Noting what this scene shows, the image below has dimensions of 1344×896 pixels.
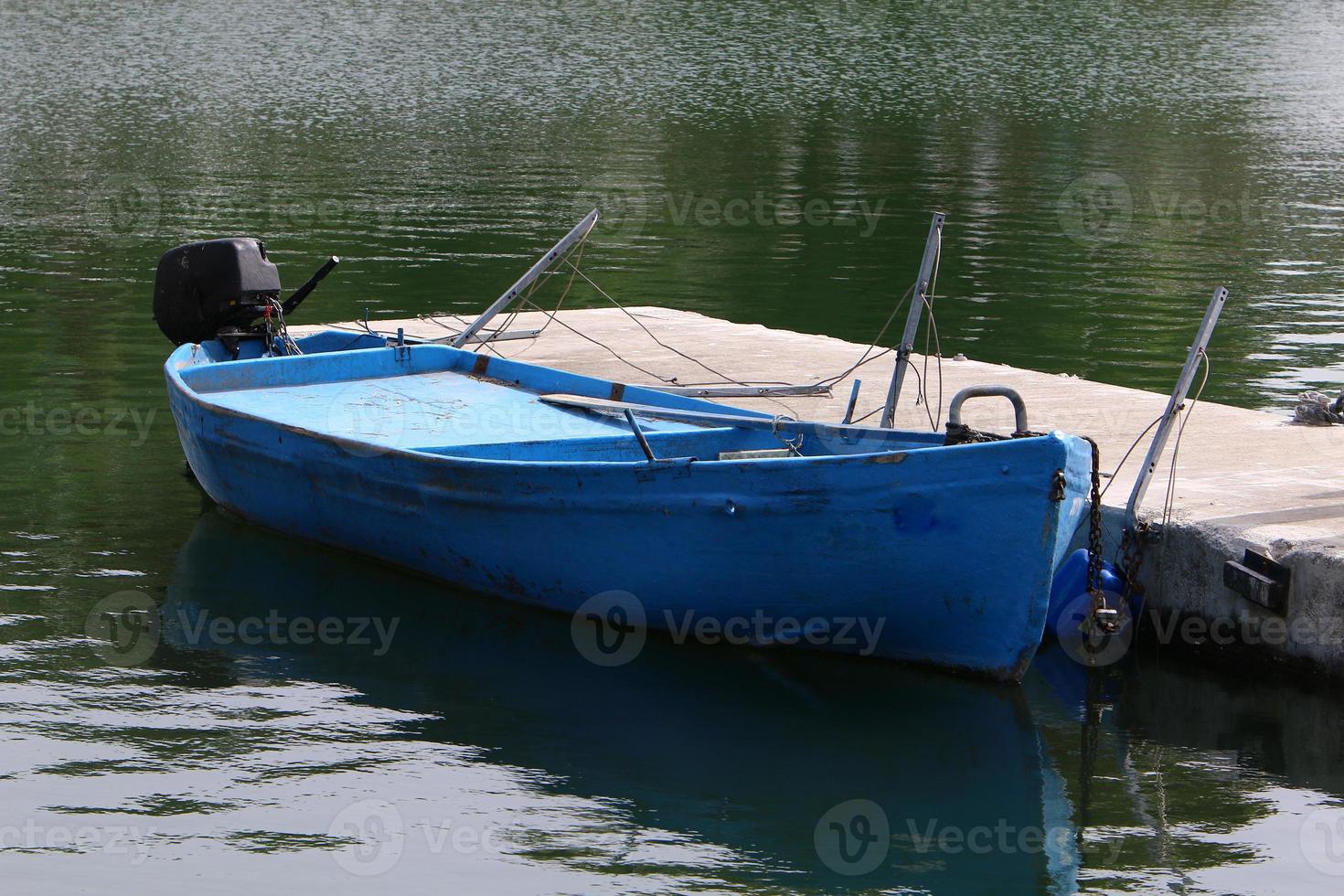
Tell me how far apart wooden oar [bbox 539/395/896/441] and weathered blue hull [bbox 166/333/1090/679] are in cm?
7

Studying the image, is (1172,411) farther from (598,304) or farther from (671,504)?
(598,304)

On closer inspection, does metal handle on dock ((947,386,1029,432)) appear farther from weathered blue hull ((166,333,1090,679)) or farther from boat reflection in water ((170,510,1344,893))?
boat reflection in water ((170,510,1344,893))

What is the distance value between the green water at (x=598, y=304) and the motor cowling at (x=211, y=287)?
3.47 ft

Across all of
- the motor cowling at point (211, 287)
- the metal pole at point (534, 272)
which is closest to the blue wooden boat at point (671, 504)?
the metal pole at point (534, 272)

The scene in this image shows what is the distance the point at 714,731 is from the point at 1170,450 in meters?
3.75

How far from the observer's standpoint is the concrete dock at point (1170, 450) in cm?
880

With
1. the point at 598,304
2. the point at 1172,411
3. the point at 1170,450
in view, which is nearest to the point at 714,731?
the point at 1172,411

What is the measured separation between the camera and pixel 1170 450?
10.8 m

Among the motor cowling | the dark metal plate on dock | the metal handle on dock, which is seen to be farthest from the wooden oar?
the motor cowling

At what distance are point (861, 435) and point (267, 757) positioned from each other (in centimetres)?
349

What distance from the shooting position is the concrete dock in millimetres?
8805

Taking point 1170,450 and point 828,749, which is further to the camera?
point 1170,450

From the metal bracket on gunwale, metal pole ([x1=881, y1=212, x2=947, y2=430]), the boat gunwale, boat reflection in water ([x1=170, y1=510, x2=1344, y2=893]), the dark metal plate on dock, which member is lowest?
boat reflection in water ([x1=170, y1=510, x2=1344, y2=893])

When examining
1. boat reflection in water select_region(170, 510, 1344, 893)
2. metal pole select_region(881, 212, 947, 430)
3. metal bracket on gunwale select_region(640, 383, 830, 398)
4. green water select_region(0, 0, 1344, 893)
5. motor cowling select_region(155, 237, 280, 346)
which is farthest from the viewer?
motor cowling select_region(155, 237, 280, 346)
